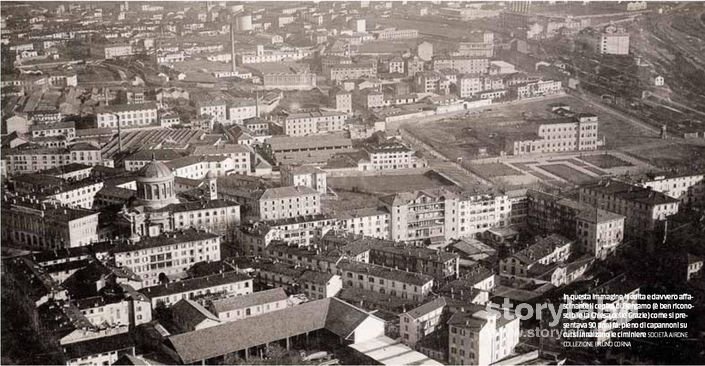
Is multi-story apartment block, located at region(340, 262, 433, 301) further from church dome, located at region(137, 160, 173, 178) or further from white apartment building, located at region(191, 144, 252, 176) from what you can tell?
white apartment building, located at region(191, 144, 252, 176)

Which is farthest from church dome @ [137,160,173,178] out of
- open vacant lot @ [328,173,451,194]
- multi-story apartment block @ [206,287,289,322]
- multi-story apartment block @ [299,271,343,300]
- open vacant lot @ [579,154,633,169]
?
open vacant lot @ [579,154,633,169]

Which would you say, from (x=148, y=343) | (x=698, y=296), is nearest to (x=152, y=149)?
(x=148, y=343)

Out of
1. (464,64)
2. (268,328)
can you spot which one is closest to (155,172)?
(268,328)

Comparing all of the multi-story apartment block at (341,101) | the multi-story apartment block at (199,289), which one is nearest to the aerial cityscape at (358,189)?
the multi-story apartment block at (199,289)

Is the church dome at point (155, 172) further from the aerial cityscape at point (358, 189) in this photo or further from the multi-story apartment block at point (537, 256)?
the multi-story apartment block at point (537, 256)

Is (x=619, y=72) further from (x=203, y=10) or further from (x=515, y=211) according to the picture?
(x=203, y=10)
